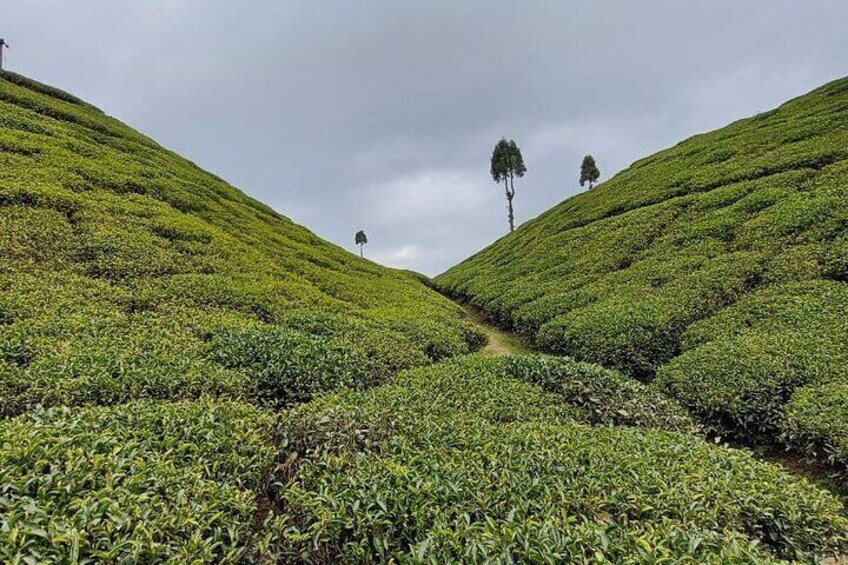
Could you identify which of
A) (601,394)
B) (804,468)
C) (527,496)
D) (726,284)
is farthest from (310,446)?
(726,284)

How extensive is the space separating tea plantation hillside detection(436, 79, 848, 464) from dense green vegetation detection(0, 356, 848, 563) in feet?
9.61

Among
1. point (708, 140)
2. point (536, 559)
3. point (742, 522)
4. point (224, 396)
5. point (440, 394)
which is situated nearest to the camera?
point (536, 559)

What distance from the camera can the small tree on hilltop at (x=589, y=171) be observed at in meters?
59.8

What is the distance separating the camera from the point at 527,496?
4.42 meters

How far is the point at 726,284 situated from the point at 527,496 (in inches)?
478

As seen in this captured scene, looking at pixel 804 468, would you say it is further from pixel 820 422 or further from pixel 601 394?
pixel 601 394

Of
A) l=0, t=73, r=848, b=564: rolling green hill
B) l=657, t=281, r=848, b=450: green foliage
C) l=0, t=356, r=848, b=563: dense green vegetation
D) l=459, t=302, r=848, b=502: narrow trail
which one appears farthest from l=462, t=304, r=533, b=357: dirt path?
l=0, t=356, r=848, b=563: dense green vegetation

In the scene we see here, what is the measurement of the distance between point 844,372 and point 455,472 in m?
7.87

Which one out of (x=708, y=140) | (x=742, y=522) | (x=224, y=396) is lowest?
(x=742, y=522)

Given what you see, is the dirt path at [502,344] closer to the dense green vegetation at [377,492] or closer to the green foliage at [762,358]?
the green foliage at [762,358]

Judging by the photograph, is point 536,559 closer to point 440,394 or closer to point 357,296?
point 440,394

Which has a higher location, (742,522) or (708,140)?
(708,140)

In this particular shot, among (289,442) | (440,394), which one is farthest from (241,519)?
(440,394)

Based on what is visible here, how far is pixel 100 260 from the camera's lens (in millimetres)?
12039
